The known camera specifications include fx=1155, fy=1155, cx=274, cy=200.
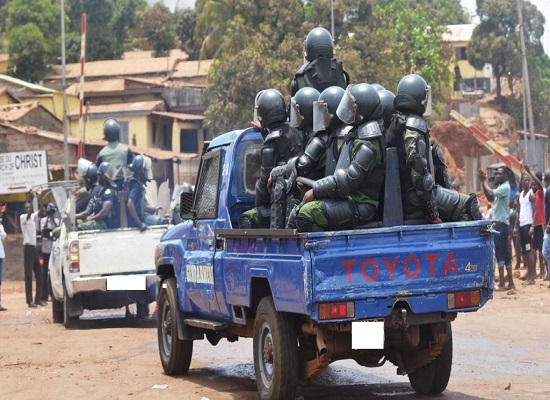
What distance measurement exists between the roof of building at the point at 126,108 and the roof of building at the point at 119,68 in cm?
621

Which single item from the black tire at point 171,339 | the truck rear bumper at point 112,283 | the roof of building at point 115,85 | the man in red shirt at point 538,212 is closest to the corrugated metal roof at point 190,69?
the roof of building at point 115,85

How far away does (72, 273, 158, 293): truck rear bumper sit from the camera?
1555cm

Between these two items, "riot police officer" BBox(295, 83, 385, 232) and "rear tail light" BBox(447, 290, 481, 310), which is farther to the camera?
"riot police officer" BBox(295, 83, 385, 232)

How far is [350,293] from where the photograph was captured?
25.6 ft

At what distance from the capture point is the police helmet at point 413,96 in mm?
8852

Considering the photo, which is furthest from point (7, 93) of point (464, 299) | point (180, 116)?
point (464, 299)

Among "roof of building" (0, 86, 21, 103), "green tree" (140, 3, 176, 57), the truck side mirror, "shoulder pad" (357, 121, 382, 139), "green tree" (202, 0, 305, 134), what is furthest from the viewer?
"green tree" (140, 3, 176, 57)

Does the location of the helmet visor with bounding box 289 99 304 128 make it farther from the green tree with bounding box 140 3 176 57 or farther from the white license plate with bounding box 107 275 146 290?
the green tree with bounding box 140 3 176 57

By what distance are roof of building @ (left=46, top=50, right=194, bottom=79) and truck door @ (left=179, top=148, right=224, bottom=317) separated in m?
51.3

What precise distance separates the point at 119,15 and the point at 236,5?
3007 cm

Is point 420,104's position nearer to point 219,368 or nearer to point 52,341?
point 219,368

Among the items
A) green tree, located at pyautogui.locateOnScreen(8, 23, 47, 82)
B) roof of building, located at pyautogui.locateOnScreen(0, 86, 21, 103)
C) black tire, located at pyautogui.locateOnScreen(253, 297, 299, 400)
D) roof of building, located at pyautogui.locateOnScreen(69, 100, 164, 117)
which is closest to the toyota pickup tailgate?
black tire, located at pyautogui.locateOnScreen(253, 297, 299, 400)

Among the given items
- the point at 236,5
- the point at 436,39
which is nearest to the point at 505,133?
the point at 436,39

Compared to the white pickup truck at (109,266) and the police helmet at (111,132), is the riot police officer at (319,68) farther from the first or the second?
the police helmet at (111,132)
